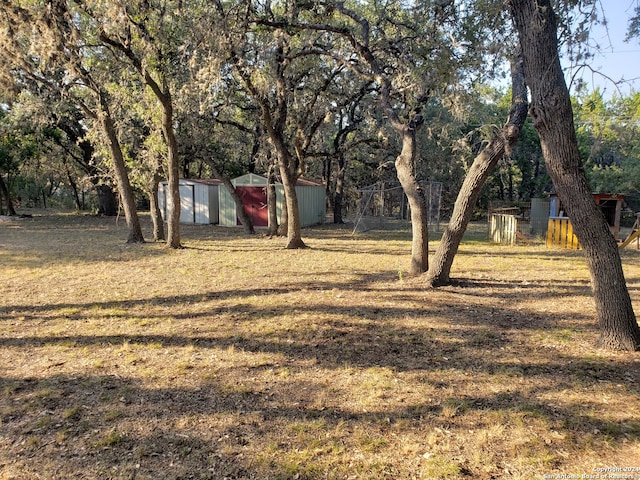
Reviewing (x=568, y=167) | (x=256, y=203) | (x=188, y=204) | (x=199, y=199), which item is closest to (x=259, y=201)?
(x=256, y=203)

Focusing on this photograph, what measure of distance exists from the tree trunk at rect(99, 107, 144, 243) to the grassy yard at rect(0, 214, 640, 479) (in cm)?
498

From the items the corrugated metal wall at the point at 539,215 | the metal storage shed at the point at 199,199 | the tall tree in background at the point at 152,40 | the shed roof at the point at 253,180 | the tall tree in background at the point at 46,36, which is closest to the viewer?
the tall tree in background at the point at 46,36

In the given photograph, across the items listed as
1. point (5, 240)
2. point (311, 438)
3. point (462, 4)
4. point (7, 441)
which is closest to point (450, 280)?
point (462, 4)

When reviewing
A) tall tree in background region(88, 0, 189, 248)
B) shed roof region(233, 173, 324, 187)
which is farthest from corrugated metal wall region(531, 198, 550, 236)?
tall tree in background region(88, 0, 189, 248)

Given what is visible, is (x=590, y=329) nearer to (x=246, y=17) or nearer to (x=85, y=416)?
(x=85, y=416)

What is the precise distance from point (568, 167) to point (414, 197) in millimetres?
3480

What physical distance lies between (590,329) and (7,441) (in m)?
5.75

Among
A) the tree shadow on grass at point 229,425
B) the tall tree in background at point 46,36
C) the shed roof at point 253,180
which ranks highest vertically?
the tall tree in background at point 46,36

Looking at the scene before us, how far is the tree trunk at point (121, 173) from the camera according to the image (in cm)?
1202

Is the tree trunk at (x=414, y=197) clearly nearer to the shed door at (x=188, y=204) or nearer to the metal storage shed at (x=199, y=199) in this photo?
the metal storage shed at (x=199, y=199)

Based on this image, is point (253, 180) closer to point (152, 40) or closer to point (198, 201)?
point (198, 201)

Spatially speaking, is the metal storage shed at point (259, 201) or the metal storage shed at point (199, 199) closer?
the metal storage shed at point (259, 201)

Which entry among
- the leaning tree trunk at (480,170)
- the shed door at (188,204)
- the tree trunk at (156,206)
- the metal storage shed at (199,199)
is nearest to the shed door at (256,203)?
the metal storage shed at (199,199)

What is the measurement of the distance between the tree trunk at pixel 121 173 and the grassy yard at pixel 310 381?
4.98m
